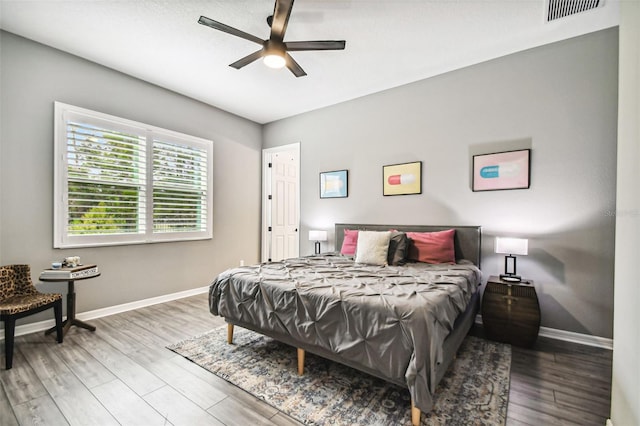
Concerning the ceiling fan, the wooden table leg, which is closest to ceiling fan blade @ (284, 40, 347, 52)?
the ceiling fan

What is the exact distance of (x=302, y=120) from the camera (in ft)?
16.1

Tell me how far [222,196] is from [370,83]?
9.64ft

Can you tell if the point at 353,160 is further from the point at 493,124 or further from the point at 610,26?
the point at 610,26

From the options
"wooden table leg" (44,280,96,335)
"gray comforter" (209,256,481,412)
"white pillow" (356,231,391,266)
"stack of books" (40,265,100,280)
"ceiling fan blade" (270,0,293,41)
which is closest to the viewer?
"gray comforter" (209,256,481,412)

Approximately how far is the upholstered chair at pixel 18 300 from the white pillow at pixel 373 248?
9.86 feet

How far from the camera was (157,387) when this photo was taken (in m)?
1.97

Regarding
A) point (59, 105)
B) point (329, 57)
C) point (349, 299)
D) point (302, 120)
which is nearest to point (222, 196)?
point (302, 120)

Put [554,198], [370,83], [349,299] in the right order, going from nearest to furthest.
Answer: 1. [349,299]
2. [554,198]
3. [370,83]

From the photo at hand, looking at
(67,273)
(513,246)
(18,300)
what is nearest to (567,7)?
(513,246)

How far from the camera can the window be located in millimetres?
3092

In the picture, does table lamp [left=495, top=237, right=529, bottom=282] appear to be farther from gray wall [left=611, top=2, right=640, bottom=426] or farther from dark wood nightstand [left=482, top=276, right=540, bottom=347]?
gray wall [left=611, top=2, right=640, bottom=426]

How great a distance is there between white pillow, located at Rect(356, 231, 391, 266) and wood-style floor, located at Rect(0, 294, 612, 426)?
4.77 ft

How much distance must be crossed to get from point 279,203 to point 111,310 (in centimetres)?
311

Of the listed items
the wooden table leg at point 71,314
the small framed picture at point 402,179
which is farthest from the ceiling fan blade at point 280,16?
the wooden table leg at point 71,314
